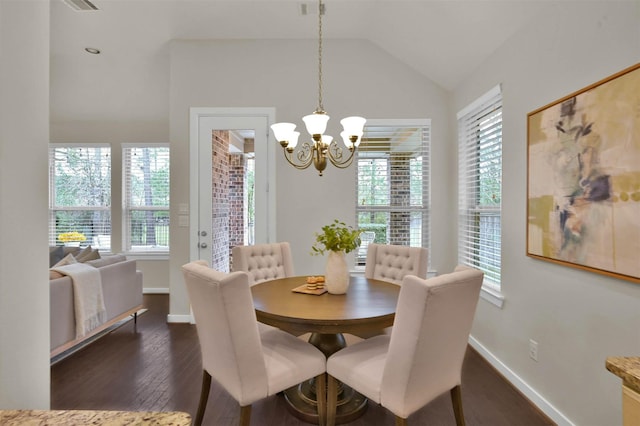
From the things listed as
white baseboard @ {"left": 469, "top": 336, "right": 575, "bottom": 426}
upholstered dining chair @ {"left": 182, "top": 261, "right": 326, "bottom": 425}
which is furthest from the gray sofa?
white baseboard @ {"left": 469, "top": 336, "right": 575, "bottom": 426}

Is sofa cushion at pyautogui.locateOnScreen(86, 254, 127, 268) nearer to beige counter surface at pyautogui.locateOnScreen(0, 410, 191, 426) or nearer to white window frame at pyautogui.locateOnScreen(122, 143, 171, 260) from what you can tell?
white window frame at pyautogui.locateOnScreen(122, 143, 171, 260)

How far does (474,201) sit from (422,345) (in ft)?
7.13

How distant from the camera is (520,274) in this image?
7.81 feet

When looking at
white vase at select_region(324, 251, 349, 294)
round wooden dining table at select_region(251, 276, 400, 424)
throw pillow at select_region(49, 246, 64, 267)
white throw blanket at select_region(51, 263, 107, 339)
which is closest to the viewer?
round wooden dining table at select_region(251, 276, 400, 424)

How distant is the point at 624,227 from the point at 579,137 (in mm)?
552

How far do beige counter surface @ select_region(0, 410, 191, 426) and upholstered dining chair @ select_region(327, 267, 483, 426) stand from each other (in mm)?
1005

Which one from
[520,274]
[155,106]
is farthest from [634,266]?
→ [155,106]

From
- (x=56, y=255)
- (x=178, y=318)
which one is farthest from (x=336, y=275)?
(x=56, y=255)

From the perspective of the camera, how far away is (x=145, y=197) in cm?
520

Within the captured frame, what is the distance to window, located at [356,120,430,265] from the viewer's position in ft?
Result: 12.1

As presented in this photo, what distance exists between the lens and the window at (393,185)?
3.70 meters

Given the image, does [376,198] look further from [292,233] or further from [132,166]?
[132,166]

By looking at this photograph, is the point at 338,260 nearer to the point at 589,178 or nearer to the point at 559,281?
the point at 559,281

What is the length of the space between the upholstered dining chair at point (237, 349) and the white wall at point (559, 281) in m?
1.43
